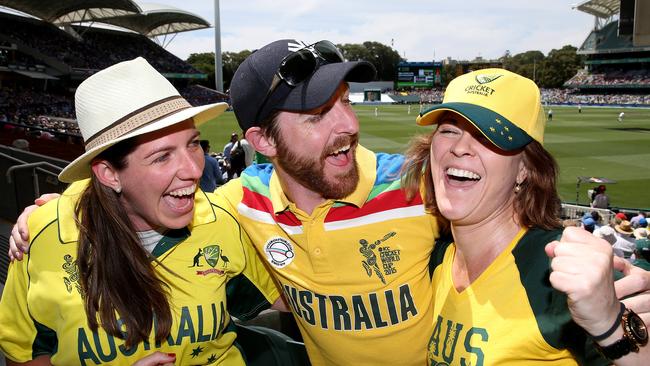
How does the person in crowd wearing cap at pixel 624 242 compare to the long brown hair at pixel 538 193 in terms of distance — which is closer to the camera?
the long brown hair at pixel 538 193

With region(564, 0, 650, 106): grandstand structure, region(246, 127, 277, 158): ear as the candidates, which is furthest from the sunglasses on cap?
region(564, 0, 650, 106): grandstand structure

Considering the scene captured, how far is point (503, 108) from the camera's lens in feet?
5.76

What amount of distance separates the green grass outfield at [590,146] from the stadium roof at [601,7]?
36.3 metres

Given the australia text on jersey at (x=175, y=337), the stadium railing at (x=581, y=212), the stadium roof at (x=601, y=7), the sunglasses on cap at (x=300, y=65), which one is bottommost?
the stadium railing at (x=581, y=212)

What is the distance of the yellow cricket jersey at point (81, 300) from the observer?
83.1 inches

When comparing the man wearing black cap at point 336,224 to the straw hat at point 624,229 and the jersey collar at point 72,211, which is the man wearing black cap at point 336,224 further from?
the straw hat at point 624,229

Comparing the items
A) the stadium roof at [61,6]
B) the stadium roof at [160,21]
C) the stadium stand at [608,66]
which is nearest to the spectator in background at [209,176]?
the stadium roof at [61,6]

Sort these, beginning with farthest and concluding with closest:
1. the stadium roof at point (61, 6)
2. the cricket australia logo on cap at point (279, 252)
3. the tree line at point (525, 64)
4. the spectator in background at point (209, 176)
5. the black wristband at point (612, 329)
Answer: the tree line at point (525, 64) < the stadium roof at point (61, 6) < the spectator in background at point (209, 176) < the cricket australia logo on cap at point (279, 252) < the black wristband at point (612, 329)

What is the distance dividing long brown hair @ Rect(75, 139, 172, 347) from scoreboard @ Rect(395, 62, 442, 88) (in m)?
75.4

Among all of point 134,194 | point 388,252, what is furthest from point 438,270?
point 134,194

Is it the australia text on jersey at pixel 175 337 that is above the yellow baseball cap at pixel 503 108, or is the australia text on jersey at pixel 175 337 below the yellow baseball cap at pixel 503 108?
below

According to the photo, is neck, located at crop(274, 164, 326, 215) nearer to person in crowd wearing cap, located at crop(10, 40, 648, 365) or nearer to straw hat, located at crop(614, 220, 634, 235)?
person in crowd wearing cap, located at crop(10, 40, 648, 365)

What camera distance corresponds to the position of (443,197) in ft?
6.38

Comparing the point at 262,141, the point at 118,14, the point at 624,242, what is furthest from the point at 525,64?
the point at 262,141
